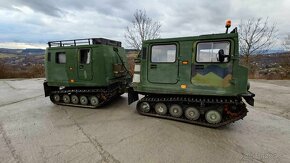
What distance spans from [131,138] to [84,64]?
3.42 metres

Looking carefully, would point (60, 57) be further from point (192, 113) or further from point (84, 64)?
point (192, 113)

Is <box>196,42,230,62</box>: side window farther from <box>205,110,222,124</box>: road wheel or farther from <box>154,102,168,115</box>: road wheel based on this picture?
<box>154,102,168,115</box>: road wheel

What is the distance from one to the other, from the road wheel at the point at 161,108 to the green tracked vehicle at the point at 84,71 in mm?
1973

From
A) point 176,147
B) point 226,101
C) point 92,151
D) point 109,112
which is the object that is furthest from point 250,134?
point 109,112

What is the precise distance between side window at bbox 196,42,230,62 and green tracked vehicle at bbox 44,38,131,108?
319 cm

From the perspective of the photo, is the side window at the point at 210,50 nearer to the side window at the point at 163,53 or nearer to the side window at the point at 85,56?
the side window at the point at 163,53

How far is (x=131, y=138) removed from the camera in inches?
143

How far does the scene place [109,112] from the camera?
5434 millimetres

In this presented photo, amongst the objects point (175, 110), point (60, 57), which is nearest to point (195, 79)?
point (175, 110)

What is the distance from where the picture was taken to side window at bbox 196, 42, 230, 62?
389 cm

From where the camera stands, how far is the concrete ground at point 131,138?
2955 millimetres

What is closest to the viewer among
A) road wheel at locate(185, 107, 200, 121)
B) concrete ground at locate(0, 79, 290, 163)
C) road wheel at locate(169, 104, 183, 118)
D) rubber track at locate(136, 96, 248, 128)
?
concrete ground at locate(0, 79, 290, 163)

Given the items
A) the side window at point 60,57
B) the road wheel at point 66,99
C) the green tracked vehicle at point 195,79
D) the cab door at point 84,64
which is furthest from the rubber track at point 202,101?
the side window at point 60,57

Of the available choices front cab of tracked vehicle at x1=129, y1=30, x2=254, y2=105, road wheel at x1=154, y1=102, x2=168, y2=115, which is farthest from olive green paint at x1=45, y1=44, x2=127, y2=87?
road wheel at x1=154, y1=102, x2=168, y2=115
